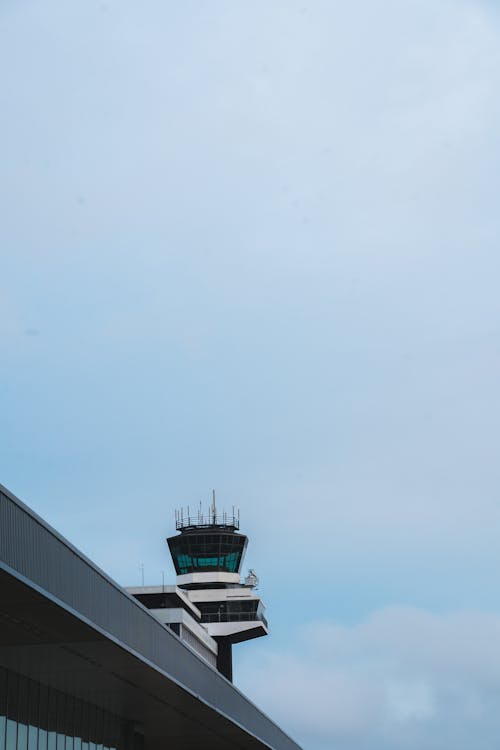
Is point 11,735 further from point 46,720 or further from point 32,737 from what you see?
point 46,720

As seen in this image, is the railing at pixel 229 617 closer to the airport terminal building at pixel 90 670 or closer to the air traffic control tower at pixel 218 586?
the air traffic control tower at pixel 218 586

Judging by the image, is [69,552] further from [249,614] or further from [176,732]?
[249,614]

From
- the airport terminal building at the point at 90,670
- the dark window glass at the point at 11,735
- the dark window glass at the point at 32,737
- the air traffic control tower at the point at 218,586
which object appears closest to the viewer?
the airport terminal building at the point at 90,670

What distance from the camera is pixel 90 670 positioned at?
3253cm

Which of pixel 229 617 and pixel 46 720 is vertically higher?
pixel 229 617

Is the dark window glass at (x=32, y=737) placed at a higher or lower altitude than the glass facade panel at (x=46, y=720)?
lower

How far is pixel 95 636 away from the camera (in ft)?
90.1

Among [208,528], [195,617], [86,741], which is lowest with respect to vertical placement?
[86,741]

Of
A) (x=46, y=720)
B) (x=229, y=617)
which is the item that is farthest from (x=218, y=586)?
(x=46, y=720)

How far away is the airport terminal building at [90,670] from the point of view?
74.0 feet

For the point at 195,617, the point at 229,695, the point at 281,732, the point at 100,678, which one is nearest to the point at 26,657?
the point at 100,678

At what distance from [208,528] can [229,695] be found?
278 ft

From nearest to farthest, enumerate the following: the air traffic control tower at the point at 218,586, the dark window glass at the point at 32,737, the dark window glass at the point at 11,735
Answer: the dark window glass at the point at 11,735, the dark window glass at the point at 32,737, the air traffic control tower at the point at 218,586

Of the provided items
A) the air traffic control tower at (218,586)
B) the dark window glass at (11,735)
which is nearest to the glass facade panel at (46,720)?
the dark window glass at (11,735)
